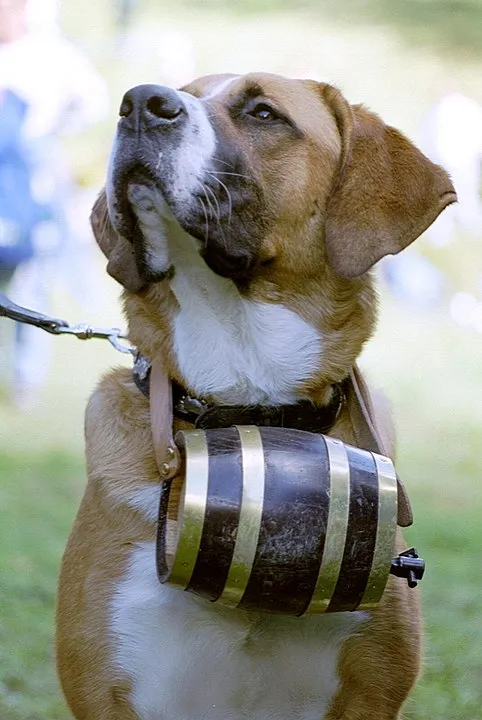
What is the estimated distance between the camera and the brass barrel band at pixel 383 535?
8.48 ft

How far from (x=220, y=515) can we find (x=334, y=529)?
25 centimetres

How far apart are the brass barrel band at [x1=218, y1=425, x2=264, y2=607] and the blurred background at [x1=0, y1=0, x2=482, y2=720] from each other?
2800mm

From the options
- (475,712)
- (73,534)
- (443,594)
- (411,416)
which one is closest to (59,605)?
(73,534)

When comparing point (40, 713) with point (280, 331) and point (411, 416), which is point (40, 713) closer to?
point (280, 331)

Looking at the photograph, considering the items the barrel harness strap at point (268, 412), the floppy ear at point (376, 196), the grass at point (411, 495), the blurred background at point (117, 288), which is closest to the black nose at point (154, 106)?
the floppy ear at point (376, 196)

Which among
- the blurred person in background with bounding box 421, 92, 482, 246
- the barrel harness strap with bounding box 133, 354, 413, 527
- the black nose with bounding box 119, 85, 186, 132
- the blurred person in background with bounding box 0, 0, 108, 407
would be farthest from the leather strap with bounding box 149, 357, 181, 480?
the blurred person in background with bounding box 421, 92, 482, 246

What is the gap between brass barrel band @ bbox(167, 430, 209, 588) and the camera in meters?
2.47

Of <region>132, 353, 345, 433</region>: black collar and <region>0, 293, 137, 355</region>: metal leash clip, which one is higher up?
<region>132, 353, 345, 433</region>: black collar

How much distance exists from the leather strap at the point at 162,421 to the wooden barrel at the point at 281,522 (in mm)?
115

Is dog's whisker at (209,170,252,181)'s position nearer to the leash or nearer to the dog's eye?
Result: the dog's eye

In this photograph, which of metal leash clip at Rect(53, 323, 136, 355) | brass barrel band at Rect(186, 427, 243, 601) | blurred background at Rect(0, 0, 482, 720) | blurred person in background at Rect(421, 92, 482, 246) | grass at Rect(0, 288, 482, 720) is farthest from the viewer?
blurred person in background at Rect(421, 92, 482, 246)

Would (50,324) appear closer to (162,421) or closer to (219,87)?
(162,421)

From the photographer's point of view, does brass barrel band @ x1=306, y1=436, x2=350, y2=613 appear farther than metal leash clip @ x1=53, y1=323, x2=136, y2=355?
No

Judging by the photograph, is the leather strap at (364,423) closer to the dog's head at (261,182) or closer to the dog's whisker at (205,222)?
the dog's head at (261,182)
